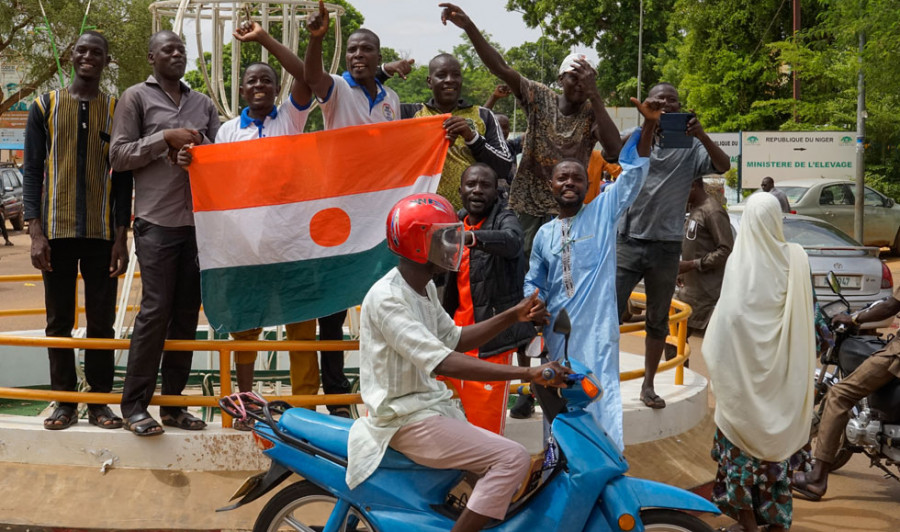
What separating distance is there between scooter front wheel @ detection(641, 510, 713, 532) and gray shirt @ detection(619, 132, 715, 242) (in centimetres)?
251

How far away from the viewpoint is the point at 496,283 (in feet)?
17.1

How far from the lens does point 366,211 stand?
18.9ft

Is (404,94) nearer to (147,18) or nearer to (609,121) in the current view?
(147,18)

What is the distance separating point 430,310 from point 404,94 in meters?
98.8

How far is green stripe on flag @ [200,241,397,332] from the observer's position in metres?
5.72

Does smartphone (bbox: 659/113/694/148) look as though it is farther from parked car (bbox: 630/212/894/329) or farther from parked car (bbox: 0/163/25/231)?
parked car (bbox: 0/163/25/231)

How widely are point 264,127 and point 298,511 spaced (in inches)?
95.3

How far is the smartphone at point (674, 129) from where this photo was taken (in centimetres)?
535

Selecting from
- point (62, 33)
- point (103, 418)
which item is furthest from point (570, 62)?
point (62, 33)

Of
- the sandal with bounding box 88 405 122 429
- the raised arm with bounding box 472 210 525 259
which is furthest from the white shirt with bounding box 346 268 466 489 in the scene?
the sandal with bounding box 88 405 122 429

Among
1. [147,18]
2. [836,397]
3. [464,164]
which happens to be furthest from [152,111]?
[147,18]

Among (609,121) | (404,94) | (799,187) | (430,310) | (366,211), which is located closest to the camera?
(430,310)

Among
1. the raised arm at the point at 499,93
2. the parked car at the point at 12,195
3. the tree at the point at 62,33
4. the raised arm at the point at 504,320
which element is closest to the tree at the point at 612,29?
the tree at the point at 62,33

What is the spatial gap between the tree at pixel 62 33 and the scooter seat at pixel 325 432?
29.9 meters
